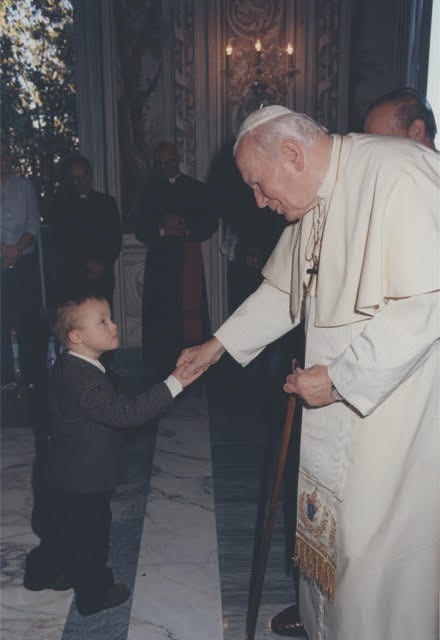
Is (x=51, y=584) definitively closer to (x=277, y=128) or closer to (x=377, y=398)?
(x=377, y=398)

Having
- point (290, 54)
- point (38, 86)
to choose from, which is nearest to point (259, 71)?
point (290, 54)

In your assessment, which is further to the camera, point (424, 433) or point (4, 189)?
point (4, 189)

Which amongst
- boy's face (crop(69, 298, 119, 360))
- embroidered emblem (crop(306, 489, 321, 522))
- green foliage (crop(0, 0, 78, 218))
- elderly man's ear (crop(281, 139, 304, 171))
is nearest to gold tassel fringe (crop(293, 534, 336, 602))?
embroidered emblem (crop(306, 489, 321, 522))

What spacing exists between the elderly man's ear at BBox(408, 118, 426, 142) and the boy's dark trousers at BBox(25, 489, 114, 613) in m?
1.95

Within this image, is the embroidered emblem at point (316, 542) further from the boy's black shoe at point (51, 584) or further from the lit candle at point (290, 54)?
the lit candle at point (290, 54)

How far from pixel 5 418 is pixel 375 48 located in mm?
5094

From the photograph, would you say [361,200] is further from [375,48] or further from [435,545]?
[375,48]

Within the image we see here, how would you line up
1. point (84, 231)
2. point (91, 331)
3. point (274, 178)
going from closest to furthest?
point (274, 178) → point (91, 331) → point (84, 231)

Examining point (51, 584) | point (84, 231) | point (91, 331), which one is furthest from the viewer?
point (84, 231)

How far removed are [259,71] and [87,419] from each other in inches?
201

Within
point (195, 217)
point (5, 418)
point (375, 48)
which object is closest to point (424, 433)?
point (5, 418)

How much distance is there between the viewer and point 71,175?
5.55 m

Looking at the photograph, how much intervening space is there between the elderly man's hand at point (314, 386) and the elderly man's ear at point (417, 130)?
132 centimetres

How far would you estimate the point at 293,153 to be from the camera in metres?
1.95
